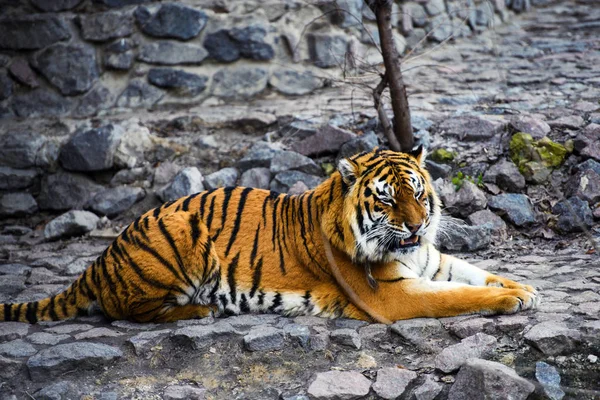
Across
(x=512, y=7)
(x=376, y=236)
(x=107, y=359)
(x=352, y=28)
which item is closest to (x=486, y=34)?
(x=512, y=7)

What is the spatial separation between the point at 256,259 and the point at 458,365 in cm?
158

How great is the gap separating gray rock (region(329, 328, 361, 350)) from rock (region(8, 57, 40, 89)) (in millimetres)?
4943

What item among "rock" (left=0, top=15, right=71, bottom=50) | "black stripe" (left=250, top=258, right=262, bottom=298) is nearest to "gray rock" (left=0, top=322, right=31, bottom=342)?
"black stripe" (left=250, top=258, right=262, bottom=298)

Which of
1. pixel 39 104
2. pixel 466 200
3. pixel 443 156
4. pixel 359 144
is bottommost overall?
pixel 466 200

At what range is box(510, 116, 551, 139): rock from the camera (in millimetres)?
6653

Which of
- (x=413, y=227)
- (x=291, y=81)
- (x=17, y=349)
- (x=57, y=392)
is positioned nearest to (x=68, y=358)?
(x=57, y=392)

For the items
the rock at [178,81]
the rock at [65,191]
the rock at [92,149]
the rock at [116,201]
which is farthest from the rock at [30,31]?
the rock at [116,201]

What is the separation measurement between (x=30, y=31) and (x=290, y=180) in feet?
10.8

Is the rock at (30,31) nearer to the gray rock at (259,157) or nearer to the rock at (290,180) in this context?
the gray rock at (259,157)

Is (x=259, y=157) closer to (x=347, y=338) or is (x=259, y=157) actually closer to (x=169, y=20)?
(x=169, y=20)

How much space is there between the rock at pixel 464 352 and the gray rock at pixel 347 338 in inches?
20.0

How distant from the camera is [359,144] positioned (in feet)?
22.7

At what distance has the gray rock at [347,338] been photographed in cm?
440

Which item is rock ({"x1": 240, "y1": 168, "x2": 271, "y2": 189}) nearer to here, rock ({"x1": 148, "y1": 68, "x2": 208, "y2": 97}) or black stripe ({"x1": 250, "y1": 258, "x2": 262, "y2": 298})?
rock ({"x1": 148, "y1": 68, "x2": 208, "y2": 97})
